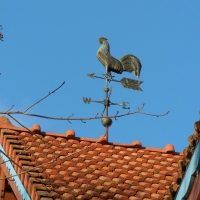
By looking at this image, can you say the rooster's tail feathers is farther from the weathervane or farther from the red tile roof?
the red tile roof

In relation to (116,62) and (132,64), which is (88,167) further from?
(132,64)

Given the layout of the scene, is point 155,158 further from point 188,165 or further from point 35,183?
point 188,165

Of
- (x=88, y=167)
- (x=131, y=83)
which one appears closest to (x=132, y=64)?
(x=131, y=83)

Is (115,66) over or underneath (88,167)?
over

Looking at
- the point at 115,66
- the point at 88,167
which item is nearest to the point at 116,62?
the point at 115,66

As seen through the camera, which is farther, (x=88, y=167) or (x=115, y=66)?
(x=115, y=66)

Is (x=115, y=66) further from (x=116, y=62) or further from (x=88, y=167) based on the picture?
(x=88, y=167)

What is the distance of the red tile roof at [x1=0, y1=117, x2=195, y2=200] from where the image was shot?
1023cm

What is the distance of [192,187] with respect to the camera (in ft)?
27.9

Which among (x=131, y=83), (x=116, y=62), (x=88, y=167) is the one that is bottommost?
(x=88, y=167)

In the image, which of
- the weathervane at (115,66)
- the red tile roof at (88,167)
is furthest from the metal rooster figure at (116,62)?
the red tile roof at (88,167)

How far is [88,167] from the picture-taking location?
11.2 m

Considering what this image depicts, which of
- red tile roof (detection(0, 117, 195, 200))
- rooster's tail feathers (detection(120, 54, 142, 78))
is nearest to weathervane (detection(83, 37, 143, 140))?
rooster's tail feathers (detection(120, 54, 142, 78))

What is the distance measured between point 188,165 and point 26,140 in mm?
3374
